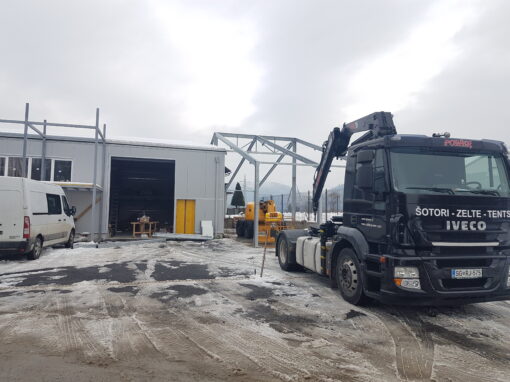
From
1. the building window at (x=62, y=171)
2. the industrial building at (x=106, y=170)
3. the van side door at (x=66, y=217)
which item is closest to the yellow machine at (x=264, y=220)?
the industrial building at (x=106, y=170)

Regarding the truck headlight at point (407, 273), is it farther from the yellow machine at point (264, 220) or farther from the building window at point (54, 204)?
A: the building window at point (54, 204)

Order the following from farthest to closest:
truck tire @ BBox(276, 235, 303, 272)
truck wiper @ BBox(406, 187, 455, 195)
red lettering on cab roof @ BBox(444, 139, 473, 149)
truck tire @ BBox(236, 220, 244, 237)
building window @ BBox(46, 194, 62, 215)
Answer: truck tire @ BBox(236, 220, 244, 237) < building window @ BBox(46, 194, 62, 215) < truck tire @ BBox(276, 235, 303, 272) < red lettering on cab roof @ BBox(444, 139, 473, 149) < truck wiper @ BBox(406, 187, 455, 195)

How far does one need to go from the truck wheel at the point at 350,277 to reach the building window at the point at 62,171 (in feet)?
50.3

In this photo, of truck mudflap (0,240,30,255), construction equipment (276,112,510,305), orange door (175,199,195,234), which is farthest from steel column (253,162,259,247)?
construction equipment (276,112,510,305)

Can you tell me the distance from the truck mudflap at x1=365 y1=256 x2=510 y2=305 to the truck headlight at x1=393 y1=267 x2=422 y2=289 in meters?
0.03

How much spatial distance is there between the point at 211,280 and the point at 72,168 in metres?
12.6

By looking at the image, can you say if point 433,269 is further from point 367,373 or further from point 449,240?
point 367,373

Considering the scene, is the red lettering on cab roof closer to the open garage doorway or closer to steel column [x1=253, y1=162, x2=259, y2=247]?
steel column [x1=253, y1=162, x2=259, y2=247]

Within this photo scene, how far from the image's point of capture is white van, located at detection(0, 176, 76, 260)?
9422mm

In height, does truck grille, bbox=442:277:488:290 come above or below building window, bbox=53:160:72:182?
below

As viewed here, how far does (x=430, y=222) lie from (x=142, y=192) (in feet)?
67.2

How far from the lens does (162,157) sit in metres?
18.0

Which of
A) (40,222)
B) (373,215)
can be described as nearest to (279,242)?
(373,215)

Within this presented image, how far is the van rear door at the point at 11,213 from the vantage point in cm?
939
